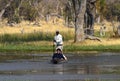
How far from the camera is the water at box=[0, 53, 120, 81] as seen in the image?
907 inches

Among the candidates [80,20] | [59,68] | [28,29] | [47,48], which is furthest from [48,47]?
[28,29]

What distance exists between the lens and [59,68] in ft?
93.4

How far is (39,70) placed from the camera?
27266mm

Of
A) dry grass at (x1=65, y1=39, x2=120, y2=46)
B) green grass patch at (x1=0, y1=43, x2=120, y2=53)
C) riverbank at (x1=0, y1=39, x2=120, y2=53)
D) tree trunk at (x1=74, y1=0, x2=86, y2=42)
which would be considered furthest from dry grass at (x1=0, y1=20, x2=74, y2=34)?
green grass patch at (x1=0, y1=43, x2=120, y2=53)

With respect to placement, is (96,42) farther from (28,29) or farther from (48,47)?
(28,29)

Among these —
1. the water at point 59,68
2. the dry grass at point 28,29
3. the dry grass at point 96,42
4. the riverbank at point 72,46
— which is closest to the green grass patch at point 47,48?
the riverbank at point 72,46

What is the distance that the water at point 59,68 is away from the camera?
2305 centimetres

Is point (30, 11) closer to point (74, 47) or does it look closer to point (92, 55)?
point (74, 47)

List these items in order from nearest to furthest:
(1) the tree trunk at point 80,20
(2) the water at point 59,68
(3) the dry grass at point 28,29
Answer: (2) the water at point 59,68
(1) the tree trunk at point 80,20
(3) the dry grass at point 28,29

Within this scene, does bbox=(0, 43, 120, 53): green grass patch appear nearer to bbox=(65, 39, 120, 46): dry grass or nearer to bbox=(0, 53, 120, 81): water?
bbox=(65, 39, 120, 46): dry grass

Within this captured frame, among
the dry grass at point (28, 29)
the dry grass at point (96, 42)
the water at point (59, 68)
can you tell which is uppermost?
the dry grass at point (28, 29)

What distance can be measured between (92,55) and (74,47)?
683 centimetres

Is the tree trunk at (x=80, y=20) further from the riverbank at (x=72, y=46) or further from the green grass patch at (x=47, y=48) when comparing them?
the green grass patch at (x=47, y=48)

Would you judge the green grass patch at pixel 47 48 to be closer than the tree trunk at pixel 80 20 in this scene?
Yes
